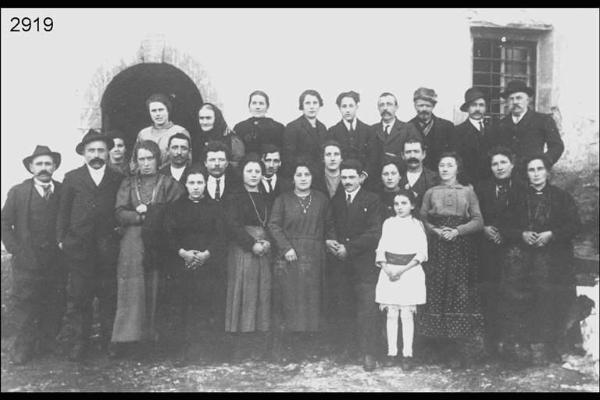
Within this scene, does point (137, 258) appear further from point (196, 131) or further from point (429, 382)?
point (196, 131)

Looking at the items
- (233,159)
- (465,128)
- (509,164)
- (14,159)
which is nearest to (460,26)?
(465,128)

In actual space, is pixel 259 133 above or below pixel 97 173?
above

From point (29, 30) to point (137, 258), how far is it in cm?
226

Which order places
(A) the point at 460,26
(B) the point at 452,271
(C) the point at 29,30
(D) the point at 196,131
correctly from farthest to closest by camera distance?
1. (D) the point at 196,131
2. (A) the point at 460,26
3. (C) the point at 29,30
4. (B) the point at 452,271

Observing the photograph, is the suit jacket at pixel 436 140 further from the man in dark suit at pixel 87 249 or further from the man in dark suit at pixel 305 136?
the man in dark suit at pixel 87 249

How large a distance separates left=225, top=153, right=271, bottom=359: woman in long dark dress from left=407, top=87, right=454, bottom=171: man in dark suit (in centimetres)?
156

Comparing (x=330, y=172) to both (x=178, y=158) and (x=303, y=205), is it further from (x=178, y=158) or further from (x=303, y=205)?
(x=178, y=158)

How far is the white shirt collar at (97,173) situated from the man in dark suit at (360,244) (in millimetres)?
1772

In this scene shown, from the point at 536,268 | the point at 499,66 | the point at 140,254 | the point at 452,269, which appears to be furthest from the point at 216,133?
the point at 499,66

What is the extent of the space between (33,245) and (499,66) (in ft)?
16.5

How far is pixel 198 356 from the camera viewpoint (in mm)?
4582

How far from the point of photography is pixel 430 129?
17.7 ft

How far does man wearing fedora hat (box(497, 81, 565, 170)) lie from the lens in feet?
17.5
